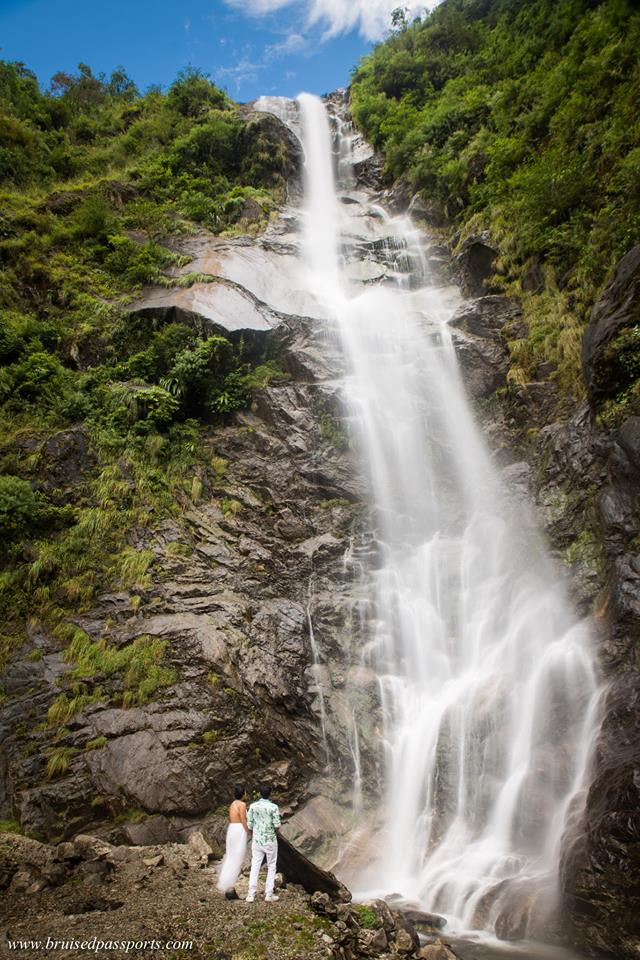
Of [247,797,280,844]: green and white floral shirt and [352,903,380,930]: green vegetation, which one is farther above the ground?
[247,797,280,844]: green and white floral shirt

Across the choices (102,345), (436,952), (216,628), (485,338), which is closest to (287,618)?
(216,628)

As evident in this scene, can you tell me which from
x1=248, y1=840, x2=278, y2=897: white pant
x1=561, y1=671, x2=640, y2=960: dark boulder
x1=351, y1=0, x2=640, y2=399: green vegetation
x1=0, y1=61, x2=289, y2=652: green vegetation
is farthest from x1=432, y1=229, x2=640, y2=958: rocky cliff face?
x1=0, y1=61, x2=289, y2=652: green vegetation

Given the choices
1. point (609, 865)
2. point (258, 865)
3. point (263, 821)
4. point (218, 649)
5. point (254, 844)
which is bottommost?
point (258, 865)

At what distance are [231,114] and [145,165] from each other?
21.0 feet

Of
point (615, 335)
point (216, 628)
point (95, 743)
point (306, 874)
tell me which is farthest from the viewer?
point (216, 628)

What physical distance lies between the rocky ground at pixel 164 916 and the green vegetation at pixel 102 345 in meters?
2.75

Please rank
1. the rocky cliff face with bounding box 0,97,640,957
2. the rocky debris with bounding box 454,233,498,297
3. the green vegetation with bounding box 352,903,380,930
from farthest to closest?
the rocky debris with bounding box 454,233,498,297 < the rocky cliff face with bounding box 0,97,640,957 < the green vegetation with bounding box 352,903,380,930

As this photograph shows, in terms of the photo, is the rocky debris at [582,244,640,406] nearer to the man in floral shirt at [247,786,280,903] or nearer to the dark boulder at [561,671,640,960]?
the dark boulder at [561,671,640,960]

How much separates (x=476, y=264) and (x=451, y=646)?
1317 cm

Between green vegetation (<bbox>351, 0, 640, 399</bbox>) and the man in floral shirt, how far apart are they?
31.4 feet

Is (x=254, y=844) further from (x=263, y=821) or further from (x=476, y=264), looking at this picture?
(x=476, y=264)

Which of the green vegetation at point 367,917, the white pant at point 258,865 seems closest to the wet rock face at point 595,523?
the green vegetation at point 367,917

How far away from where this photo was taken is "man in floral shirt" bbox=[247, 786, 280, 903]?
17.9ft

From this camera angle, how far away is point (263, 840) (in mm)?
5438
